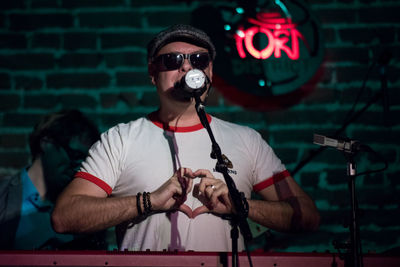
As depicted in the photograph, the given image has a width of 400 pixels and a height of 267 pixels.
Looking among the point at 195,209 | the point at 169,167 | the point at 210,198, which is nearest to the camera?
the point at 210,198

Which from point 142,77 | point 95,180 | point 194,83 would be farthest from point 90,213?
point 142,77

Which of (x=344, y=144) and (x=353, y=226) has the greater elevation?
(x=344, y=144)

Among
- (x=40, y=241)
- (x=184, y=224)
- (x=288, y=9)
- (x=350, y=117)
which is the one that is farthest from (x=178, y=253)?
(x=288, y=9)

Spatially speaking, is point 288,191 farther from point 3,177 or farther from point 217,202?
point 3,177

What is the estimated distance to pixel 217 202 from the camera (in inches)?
79.4

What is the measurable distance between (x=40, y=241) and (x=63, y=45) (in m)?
1.71

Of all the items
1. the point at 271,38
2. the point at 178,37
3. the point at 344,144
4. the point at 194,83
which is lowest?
the point at 344,144

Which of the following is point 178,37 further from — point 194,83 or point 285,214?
point 285,214

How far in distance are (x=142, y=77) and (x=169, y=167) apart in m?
1.28

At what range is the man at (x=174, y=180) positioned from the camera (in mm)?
2162

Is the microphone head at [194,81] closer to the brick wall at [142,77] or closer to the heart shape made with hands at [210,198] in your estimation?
the heart shape made with hands at [210,198]

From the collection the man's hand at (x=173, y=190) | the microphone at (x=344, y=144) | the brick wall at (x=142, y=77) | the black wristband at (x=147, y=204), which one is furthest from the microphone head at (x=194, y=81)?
the brick wall at (x=142, y=77)

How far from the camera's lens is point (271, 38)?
334 cm

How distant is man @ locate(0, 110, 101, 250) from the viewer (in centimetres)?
304
